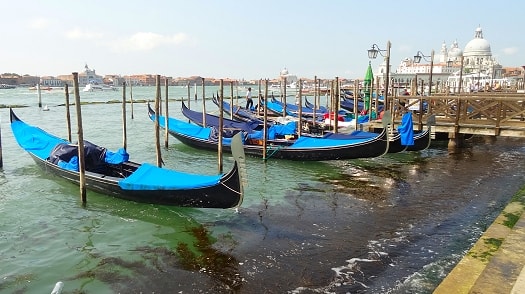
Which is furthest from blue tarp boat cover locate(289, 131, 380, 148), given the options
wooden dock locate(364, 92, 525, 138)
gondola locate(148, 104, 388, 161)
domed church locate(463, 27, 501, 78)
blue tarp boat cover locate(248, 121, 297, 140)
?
domed church locate(463, 27, 501, 78)

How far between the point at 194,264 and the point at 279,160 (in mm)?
5944

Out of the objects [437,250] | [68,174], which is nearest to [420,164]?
[437,250]

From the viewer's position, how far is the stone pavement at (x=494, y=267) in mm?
2839

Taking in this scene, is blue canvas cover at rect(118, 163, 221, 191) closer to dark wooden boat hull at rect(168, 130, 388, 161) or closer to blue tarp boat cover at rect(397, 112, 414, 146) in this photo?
dark wooden boat hull at rect(168, 130, 388, 161)

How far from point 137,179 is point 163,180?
0.49 meters

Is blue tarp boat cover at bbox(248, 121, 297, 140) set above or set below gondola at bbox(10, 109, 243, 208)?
above

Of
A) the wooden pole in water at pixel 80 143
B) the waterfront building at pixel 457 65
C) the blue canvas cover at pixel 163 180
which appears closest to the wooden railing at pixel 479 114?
the blue canvas cover at pixel 163 180

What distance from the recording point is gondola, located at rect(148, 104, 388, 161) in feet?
29.5

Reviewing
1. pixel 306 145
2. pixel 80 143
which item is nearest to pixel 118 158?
pixel 80 143

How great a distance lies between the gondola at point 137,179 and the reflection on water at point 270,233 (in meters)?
0.29

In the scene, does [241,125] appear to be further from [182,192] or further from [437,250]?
[437,250]

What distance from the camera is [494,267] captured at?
3135mm

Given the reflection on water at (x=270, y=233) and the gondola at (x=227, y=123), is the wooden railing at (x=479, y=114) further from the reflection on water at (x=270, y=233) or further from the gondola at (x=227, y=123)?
the gondola at (x=227, y=123)

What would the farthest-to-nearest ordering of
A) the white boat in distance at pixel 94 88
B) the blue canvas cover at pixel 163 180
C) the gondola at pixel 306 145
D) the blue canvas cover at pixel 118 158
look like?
the white boat in distance at pixel 94 88, the gondola at pixel 306 145, the blue canvas cover at pixel 118 158, the blue canvas cover at pixel 163 180
